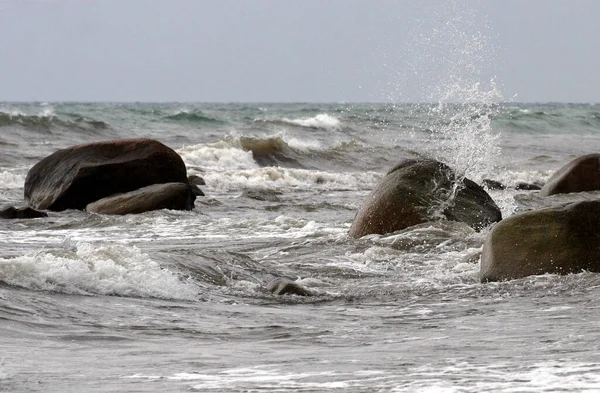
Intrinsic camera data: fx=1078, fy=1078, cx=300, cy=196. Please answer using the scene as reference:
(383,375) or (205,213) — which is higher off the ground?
(383,375)

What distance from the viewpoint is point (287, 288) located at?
8.33m

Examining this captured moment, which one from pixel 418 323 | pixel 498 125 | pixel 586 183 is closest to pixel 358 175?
pixel 586 183

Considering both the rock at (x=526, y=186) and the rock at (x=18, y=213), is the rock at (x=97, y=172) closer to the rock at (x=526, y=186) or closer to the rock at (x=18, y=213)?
the rock at (x=18, y=213)

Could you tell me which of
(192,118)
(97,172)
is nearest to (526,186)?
(97,172)

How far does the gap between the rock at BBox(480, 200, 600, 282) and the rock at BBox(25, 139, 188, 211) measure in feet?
25.1

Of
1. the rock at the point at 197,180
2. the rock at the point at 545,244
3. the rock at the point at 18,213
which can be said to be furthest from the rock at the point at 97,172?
the rock at the point at 545,244

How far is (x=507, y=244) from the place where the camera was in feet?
28.5

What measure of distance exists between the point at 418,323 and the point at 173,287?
2244mm

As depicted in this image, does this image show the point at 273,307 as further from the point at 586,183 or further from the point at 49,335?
the point at 586,183

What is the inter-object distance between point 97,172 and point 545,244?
8244 mm

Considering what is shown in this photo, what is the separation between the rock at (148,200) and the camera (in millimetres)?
14359

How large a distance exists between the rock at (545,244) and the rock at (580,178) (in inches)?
351

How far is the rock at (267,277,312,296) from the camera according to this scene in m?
8.27

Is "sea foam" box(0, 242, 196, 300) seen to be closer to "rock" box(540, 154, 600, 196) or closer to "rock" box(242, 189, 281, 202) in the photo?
"rock" box(242, 189, 281, 202)
